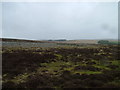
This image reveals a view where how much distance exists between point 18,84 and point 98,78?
817 centimetres

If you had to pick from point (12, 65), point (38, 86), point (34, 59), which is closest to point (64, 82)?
point (38, 86)

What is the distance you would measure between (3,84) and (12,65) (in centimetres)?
810

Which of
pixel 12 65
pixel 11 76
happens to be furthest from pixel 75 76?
pixel 12 65

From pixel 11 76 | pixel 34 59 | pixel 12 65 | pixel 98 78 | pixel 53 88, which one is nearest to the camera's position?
pixel 53 88

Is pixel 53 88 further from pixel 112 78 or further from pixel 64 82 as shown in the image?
pixel 112 78

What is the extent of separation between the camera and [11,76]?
16.5 m

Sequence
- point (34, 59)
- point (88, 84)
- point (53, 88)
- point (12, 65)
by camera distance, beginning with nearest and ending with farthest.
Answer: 1. point (53, 88)
2. point (88, 84)
3. point (12, 65)
4. point (34, 59)

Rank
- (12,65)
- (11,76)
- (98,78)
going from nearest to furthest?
(98,78)
(11,76)
(12,65)

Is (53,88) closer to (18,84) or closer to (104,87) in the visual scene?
(18,84)

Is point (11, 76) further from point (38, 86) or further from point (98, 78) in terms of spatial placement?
point (98, 78)

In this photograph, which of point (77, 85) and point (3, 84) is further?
point (3, 84)

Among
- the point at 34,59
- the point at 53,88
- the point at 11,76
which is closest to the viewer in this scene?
the point at 53,88

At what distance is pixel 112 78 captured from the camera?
49.2ft

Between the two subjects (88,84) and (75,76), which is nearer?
(88,84)
